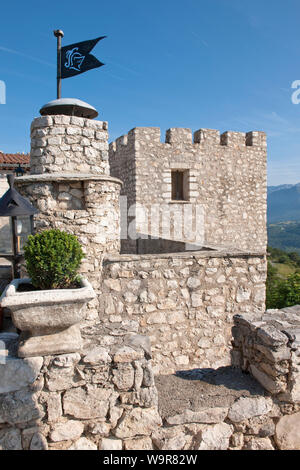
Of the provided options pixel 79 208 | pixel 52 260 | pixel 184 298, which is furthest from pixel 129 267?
pixel 52 260

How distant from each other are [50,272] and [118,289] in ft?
6.66

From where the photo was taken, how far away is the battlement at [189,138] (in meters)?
9.94

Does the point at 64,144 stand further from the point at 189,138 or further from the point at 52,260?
the point at 189,138

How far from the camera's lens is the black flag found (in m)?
4.91

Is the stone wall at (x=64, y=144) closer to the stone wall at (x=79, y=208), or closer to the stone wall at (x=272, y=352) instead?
the stone wall at (x=79, y=208)

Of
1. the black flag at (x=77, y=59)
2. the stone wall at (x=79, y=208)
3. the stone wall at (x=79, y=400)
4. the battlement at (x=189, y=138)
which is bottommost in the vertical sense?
the stone wall at (x=79, y=400)

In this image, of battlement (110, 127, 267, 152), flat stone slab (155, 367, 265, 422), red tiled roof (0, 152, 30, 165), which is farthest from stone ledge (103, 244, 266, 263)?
red tiled roof (0, 152, 30, 165)

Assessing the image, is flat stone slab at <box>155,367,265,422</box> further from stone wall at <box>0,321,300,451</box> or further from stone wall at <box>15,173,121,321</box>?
stone wall at <box>15,173,121,321</box>

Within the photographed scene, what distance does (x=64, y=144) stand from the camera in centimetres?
486

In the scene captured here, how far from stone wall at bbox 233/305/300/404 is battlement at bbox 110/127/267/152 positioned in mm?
7604

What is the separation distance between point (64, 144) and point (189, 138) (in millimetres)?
6476

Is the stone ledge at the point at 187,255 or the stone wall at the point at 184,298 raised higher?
the stone ledge at the point at 187,255

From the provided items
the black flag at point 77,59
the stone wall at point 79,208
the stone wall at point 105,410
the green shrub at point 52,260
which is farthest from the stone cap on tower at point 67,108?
the stone wall at point 105,410

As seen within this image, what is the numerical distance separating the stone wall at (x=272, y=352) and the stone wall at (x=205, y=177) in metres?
6.84
